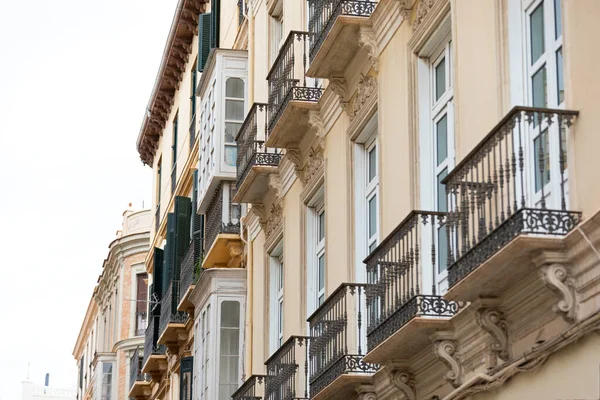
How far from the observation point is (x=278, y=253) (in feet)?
69.2

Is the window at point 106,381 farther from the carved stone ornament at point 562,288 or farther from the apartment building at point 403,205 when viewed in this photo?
the carved stone ornament at point 562,288

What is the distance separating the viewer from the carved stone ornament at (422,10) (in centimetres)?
1364

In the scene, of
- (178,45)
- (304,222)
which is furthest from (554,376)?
(178,45)

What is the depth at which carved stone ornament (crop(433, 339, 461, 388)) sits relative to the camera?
11.8 m

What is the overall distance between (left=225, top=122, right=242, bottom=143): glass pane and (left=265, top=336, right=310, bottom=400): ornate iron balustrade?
821cm

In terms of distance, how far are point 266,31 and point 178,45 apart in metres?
13.5

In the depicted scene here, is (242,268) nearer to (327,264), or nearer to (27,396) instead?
(327,264)

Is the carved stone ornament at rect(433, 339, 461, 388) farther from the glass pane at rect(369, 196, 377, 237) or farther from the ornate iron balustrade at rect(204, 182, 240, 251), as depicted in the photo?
the ornate iron balustrade at rect(204, 182, 240, 251)

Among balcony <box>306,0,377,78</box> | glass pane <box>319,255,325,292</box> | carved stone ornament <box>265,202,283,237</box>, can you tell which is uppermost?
balcony <box>306,0,377,78</box>

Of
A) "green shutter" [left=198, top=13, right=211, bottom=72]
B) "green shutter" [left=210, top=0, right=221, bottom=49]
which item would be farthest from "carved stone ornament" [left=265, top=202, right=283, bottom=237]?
"green shutter" [left=198, top=13, right=211, bottom=72]

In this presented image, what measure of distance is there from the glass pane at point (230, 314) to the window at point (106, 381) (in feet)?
72.7

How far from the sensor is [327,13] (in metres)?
17.0

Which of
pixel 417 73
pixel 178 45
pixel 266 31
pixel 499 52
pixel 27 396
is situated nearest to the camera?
pixel 499 52

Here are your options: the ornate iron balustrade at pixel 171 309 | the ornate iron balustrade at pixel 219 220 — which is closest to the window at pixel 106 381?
the ornate iron balustrade at pixel 171 309
